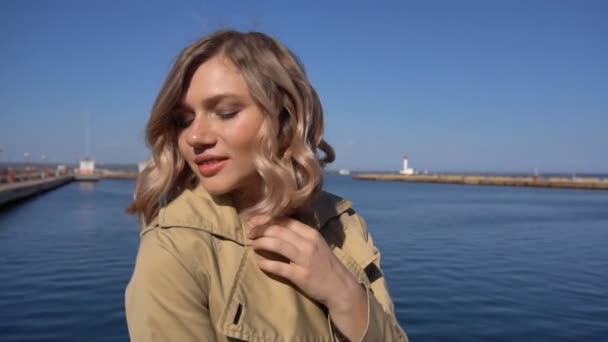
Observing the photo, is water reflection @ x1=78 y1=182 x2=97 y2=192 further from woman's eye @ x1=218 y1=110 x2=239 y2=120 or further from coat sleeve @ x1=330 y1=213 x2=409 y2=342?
woman's eye @ x1=218 y1=110 x2=239 y2=120

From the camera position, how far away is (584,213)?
26781 millimetres

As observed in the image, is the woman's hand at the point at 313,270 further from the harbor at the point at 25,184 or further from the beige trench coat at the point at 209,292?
the harbor at the point at 25,184

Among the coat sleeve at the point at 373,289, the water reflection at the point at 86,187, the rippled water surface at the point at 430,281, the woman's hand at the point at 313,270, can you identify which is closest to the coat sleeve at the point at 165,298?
the woman's hand at the point at 313,270

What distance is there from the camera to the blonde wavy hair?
145cm

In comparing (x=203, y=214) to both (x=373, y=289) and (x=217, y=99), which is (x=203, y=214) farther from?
(x=373, y=289)

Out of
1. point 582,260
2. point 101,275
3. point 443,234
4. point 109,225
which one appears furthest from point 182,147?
point 109,225

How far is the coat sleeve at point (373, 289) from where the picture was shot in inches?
56.0

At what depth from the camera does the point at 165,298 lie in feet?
3.83

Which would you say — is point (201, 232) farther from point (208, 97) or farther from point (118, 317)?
point (118, 317)

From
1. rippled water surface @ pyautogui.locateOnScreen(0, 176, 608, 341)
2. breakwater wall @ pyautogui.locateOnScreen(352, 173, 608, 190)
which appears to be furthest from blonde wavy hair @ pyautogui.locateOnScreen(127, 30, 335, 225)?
breakwater wall @ pyautogui.locateOnScreen(352, 173, 608, 190)

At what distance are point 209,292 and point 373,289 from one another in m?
0.68

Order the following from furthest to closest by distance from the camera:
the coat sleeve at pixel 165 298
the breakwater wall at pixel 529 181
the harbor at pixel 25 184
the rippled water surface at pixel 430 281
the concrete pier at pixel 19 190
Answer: the breakwater wall at pixel 529 181
the harbor at pixel 25 184
the concrete pier at pixel 19 190
the rippled water surface at pixel 430 281
the coat sleeve at pixel 165 298

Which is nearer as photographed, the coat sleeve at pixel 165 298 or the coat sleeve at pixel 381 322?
the coat sleeve at pixel 165 298

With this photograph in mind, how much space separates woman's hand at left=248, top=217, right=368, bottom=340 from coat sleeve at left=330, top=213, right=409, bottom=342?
0.11 feet
